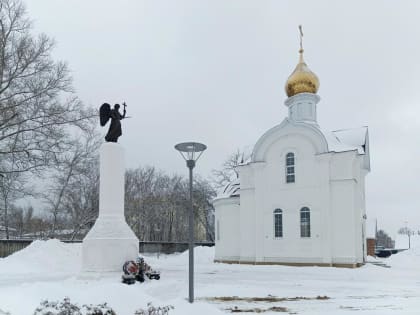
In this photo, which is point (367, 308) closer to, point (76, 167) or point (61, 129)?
point (61, 129)

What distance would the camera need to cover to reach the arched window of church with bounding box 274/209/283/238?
86.8 feet

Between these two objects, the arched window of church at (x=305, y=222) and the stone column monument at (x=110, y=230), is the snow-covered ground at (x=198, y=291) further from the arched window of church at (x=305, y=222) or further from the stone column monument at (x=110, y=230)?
the arched window of church at (x=305, y=222)

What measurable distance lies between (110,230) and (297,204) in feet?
44.7

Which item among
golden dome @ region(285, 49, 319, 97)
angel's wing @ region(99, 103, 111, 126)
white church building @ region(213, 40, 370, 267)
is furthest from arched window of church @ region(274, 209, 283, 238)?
angel's wing @ region(99, 103, 111, 126)

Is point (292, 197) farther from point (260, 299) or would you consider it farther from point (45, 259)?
point (260, 299)

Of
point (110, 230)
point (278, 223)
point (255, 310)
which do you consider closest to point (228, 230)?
point (278, 223)

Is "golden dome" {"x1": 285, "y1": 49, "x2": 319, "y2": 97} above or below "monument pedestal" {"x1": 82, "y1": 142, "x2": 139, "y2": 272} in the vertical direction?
above

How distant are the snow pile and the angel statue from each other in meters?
7.26

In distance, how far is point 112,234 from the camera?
1573 cm

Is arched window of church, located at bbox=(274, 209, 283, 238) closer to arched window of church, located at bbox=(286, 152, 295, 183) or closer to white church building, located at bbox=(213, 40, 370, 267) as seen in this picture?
white church building, located at bbox=(213, 40, 370, 267)

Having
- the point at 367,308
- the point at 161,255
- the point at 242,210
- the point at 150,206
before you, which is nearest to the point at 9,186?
the point at 242,210

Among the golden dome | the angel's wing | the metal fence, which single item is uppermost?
the golden dome

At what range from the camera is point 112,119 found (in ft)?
56.5

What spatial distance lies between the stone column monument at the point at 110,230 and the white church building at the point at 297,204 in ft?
40.3
